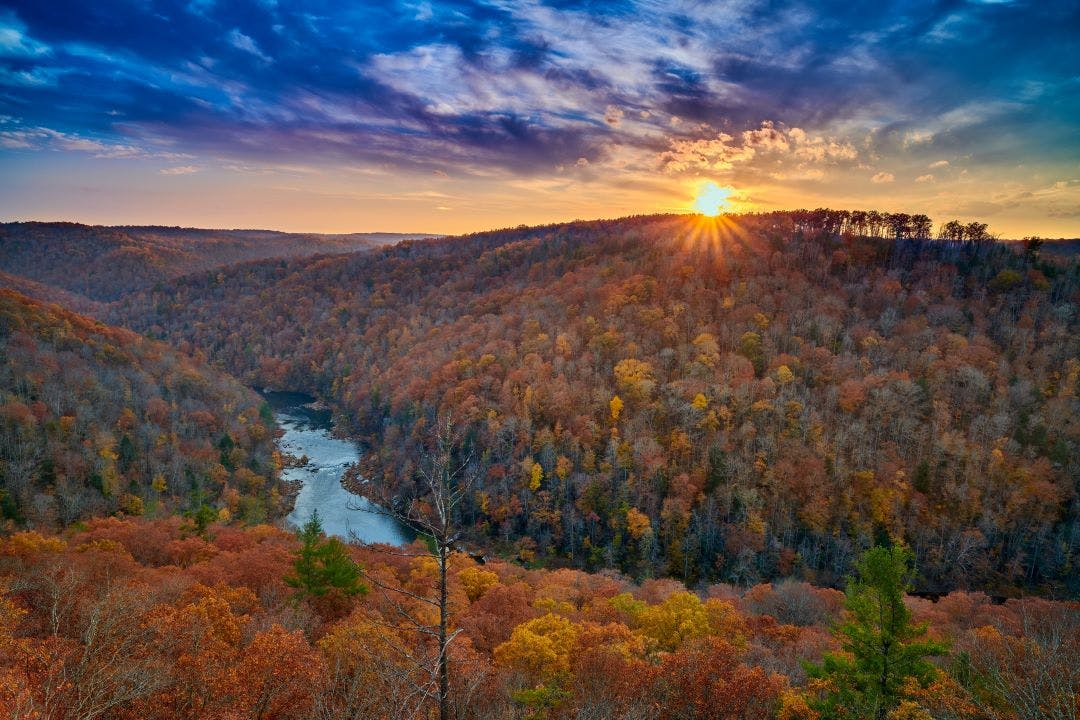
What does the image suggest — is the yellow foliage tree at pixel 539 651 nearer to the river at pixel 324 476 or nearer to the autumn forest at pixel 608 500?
the autumn forest at pixel 608 500

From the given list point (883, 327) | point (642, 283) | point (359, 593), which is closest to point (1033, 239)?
point (883, 327)

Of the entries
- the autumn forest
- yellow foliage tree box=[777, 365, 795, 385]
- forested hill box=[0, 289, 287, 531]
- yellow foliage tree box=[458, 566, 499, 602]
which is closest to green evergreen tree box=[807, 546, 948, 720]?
the autumn forest

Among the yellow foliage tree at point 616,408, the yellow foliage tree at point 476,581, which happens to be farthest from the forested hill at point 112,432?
the yellow foliage tree at point 616,408

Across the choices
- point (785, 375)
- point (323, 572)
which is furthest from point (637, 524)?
point (323, 572)

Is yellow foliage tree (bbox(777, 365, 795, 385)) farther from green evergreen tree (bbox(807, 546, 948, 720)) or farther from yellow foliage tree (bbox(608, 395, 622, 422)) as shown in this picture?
green evergreen tree (bbox(807, 546, 948, 720))

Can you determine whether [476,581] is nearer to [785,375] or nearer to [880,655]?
[880,655]

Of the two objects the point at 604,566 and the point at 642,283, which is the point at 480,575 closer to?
the point at 604,566
